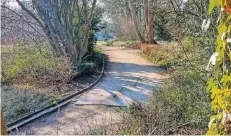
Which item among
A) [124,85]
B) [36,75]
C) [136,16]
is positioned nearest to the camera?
[124,85]

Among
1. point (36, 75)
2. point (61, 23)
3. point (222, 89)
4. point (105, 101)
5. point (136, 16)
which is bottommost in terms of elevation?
point (105, 101)

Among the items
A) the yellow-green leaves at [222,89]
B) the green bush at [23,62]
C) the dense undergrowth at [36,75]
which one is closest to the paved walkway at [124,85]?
the dense undergrowth at [36,75]

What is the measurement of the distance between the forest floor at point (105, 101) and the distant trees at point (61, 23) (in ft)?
5.18

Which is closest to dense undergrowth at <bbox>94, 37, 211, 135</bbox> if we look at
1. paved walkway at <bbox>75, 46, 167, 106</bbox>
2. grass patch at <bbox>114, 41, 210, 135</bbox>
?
grass patch at <bbox>114, 41, 210, 135</bbox>

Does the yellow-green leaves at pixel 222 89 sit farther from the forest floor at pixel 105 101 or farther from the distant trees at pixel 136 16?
the distant trees at pixel 136 16

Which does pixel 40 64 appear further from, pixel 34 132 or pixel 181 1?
pixel 181 1

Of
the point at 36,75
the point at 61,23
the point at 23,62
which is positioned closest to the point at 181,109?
the point at 36,75

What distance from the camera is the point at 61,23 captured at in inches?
421

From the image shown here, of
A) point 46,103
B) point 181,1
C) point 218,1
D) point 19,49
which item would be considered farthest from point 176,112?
point 19,49

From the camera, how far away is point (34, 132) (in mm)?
5984

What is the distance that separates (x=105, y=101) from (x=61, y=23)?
4.17 m

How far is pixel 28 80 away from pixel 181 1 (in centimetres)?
641

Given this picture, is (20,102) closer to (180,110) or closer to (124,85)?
(124,85)

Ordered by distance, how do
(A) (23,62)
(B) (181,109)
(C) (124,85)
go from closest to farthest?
(B) (181,109) < (C) (124,85) < (A) (23,62)
